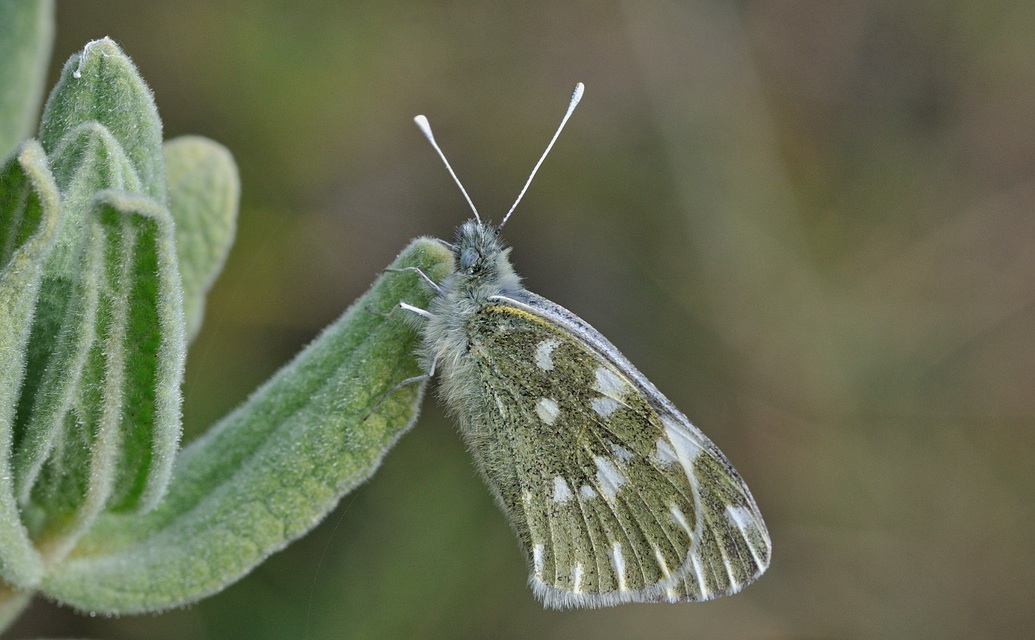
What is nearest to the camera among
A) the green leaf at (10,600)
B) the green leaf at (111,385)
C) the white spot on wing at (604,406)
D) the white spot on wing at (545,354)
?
the green leaf at (111,385)

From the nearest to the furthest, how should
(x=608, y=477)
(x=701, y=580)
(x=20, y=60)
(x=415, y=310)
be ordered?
(x=20, y=60) → (x=415, y=310) → (x=701, y=580) → (x=608, y=477)

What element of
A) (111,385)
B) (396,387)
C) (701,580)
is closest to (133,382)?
(111,385)

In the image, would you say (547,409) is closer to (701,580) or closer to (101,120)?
(701,580)

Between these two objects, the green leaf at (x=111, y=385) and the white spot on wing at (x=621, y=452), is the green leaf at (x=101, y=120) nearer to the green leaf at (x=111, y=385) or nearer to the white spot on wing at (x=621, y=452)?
the green leaf at (x=111, y=385)

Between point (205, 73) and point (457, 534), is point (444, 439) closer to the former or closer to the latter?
point (457, 534)

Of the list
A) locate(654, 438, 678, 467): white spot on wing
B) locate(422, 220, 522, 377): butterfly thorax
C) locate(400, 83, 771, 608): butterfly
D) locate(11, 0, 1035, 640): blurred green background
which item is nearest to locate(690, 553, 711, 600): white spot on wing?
locate(400, 83, 771, 608): butterfly

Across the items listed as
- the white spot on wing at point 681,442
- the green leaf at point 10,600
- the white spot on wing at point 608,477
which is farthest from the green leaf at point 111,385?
the white spot on wing at point 681,442
